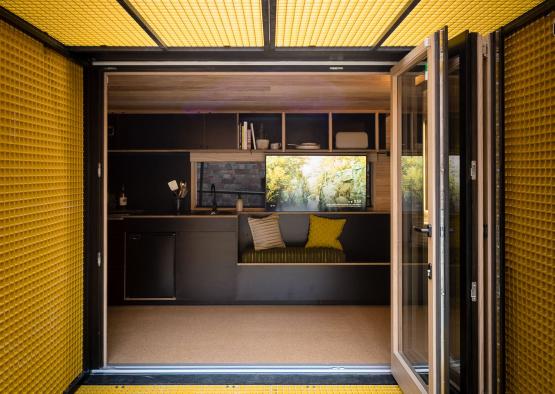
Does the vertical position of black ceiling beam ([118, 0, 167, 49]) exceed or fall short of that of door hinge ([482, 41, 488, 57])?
it exceeds it

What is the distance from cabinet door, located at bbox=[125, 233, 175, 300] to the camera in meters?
5.43

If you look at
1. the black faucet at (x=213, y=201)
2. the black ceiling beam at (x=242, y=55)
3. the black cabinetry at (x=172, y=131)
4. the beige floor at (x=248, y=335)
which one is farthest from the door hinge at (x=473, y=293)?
the black cabinetry at (x=172, y=131)

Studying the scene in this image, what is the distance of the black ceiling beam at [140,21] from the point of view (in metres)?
2.35

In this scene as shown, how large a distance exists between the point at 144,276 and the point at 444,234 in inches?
151

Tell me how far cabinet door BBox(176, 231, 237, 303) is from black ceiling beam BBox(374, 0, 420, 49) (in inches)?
120

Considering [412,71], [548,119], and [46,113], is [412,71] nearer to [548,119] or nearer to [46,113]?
[548,119]

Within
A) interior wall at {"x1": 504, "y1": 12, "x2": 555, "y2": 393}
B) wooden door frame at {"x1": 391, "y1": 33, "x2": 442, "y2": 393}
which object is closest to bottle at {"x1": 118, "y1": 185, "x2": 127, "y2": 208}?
wooden door frame at {"x1": 391, "y1": 33, "x2": 442, "y2": 393}

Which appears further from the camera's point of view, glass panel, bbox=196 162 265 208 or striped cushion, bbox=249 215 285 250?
glass panel, bbox=196 162 265 208

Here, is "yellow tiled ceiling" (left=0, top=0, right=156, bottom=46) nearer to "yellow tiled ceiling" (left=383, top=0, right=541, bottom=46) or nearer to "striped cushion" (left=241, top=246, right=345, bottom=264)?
"yellow tiled ceiling" (left=383, top=0, right=541, bottom=46)

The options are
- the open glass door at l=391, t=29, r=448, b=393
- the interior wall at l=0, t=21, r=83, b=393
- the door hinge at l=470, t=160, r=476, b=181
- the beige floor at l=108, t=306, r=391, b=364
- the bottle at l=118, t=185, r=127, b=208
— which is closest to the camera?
the interior wall at l=0, t=21, r=83, b=393

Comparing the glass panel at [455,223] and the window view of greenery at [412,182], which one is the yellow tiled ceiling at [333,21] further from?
the window view of greenery at [412,182]

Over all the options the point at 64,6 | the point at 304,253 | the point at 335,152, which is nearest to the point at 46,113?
the point at 64,6

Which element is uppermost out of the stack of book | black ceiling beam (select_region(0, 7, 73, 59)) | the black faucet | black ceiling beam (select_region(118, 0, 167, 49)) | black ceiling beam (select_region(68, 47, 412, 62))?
black ceiling beam (select_region(68, 47, 412, 62))

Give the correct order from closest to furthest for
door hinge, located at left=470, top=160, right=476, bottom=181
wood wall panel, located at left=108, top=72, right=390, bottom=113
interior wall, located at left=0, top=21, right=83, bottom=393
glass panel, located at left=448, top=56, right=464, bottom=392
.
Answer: interior wall, located at left=0, top=21, right=83, bottom=393
door hinge, located at left=470, top=160, right=476, bottom=181
glass panel, located at left=448, top=56, right=464, bottom=392
wood wall panel, located at left=108, top=72, right=390, bottom=113
